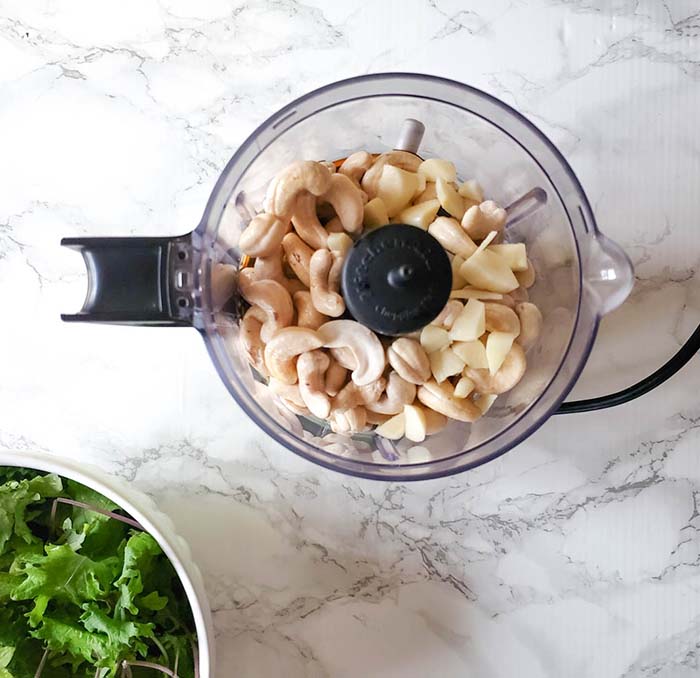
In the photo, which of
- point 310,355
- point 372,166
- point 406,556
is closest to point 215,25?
point 372,166

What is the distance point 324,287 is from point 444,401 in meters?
0.11

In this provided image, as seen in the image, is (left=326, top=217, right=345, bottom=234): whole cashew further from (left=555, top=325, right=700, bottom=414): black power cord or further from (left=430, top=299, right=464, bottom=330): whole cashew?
(left=555, top=325, right=700, bottom=414): black power cord

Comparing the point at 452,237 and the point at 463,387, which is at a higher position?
the point at 452,237

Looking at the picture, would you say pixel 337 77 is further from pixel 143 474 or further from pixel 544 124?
pixel 143 474

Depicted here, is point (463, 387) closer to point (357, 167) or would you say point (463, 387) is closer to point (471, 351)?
point (471, 351)

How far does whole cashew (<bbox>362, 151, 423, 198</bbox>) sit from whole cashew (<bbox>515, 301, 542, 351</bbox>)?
127 millimetres

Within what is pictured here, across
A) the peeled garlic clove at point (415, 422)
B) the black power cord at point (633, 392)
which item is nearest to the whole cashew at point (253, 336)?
the peeled garlic clove at point (415, 422)

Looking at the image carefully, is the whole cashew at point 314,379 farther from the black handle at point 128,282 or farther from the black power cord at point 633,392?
the black power cord at point 633,392

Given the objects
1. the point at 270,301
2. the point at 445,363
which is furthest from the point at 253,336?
the point at 445,363

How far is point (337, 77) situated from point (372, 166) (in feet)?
0.55

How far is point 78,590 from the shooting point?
675 mm

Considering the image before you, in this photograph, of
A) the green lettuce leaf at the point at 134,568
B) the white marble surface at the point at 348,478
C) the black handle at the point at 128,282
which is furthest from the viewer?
the white marble surface at the point at 348,478

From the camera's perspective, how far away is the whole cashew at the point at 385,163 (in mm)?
630

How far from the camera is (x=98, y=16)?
2.57 ft
